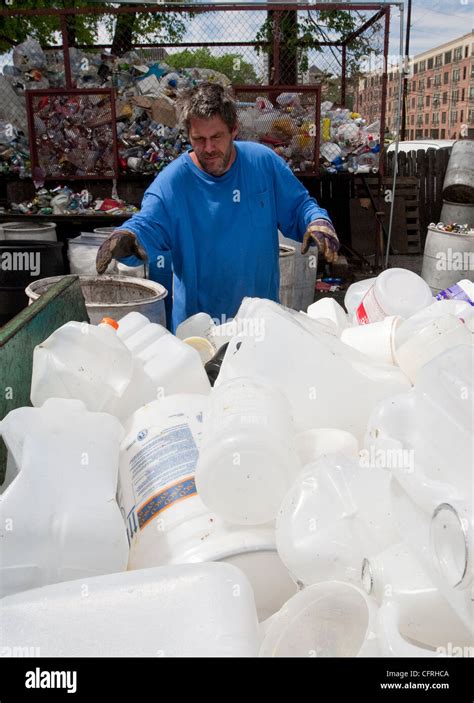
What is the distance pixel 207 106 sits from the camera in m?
3.01

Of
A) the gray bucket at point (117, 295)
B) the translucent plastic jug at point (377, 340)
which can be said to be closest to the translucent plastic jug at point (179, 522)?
the translucent plastic jug at point (377, 340)

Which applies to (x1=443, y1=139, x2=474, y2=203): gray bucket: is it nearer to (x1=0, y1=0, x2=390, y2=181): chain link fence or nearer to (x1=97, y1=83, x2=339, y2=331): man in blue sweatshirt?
(x1=0, y1=0, x2=390, y2=181): chain link fence

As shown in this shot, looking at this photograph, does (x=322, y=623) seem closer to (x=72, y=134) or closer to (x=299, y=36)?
(x=72, y=134)

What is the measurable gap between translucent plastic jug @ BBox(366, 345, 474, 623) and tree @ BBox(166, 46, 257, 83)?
873 centimetres

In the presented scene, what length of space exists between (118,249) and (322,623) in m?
2.13

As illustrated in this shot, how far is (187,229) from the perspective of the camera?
3289 mm

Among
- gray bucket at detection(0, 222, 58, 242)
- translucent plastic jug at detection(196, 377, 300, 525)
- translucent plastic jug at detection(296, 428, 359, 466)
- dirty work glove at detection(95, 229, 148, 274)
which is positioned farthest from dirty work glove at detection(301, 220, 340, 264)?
gray bucket at detection(0, 222, 58, 242)

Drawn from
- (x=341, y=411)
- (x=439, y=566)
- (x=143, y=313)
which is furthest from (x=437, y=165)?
(x=439, y=566)

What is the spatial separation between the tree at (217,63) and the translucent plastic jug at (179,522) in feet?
28.0

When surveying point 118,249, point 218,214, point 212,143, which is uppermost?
point 212,143

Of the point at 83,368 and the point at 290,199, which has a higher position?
the point at 290,199

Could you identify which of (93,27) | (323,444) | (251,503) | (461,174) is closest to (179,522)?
(251,503)

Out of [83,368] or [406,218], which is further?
[406,218]

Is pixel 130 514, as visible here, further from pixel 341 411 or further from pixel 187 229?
pixel 187 229
